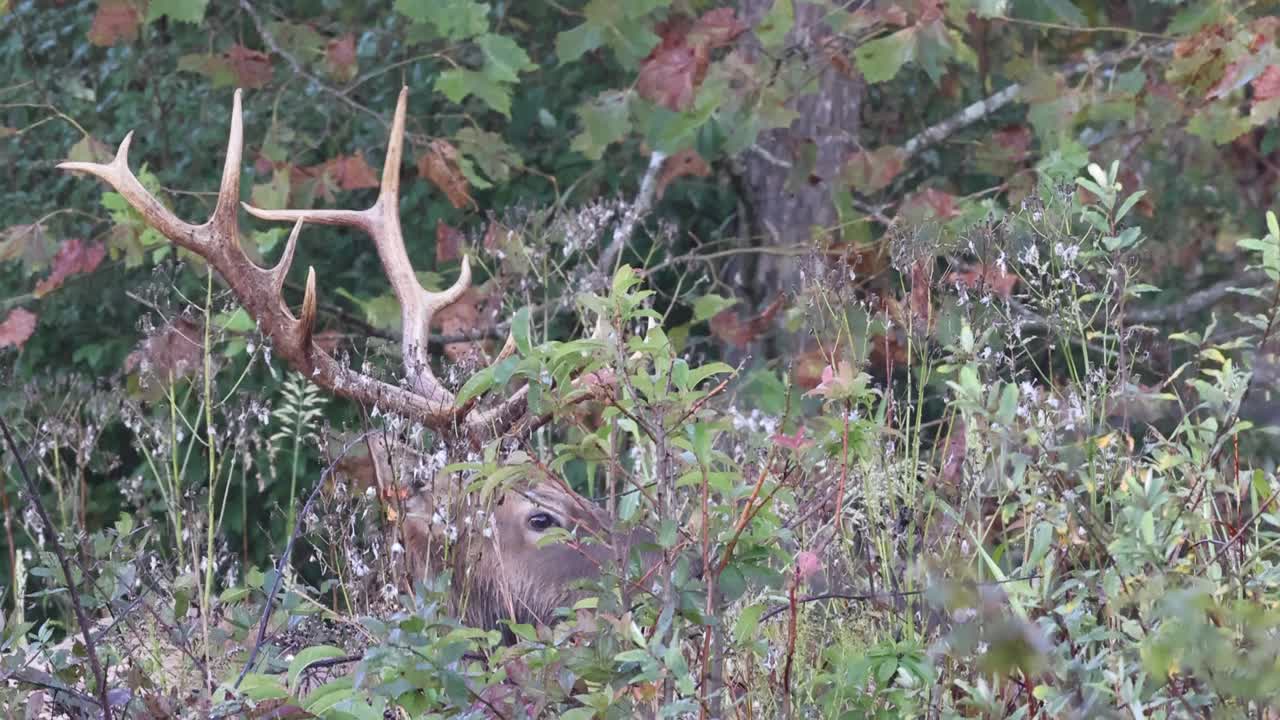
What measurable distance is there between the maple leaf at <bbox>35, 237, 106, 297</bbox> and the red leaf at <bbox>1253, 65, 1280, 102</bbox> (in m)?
4.09

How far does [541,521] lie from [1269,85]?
9.85 ft

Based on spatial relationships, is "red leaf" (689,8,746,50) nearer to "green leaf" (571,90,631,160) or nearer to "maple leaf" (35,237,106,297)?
"green leaf" (571,90,631,160)

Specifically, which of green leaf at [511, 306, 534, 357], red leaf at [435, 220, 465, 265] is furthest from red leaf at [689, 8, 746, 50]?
green leaf at [511, 306, 534, 357]

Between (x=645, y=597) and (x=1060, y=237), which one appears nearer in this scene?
(x=645, y=597)

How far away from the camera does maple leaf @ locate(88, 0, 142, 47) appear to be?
6.42m

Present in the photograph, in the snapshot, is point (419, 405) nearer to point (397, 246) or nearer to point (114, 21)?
point (397, 246)

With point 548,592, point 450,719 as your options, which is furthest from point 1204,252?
point 450,719

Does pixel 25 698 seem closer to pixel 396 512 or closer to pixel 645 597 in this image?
pixel 396 512

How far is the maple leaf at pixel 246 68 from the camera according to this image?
21.9 feet

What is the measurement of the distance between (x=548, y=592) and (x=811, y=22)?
3.42 metres

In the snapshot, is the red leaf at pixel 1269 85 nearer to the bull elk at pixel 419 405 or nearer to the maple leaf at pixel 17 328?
the bull elk at pixel 419 405

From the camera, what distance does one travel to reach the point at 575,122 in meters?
8.24

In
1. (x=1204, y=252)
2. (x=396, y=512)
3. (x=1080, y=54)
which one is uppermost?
(x=396, y=512)

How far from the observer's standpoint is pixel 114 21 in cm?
643
